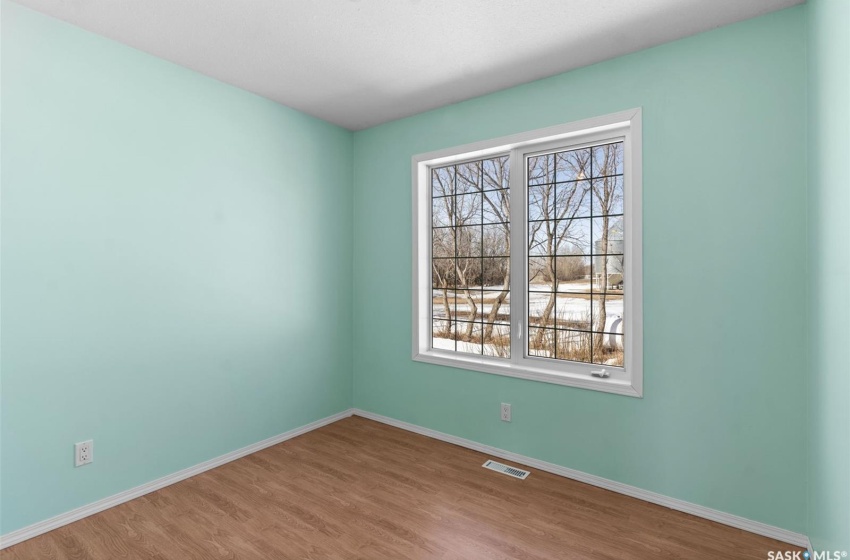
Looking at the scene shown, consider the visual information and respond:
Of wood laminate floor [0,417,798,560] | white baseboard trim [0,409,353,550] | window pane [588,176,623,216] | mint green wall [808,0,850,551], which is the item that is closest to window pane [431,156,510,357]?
window pane [588,176,623,216]

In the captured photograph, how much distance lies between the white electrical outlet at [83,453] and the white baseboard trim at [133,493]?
238mm

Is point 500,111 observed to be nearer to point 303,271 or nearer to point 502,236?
point 502,236

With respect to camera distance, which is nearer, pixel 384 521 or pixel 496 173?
pixel 384 521

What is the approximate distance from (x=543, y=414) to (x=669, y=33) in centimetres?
238

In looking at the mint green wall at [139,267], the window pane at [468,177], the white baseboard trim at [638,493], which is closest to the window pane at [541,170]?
the window pane at [468,177]

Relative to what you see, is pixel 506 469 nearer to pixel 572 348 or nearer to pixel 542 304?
pixel 572 348

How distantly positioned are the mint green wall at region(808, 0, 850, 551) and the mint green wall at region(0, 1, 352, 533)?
3.18m

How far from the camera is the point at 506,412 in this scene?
302 cm

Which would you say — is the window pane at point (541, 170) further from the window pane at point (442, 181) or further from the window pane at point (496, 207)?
the window pane at point (442, 181)

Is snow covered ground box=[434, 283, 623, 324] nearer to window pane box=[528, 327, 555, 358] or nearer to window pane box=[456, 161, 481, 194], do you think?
window pane box=[528, 327, 555, 358]

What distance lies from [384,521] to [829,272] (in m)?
2.30

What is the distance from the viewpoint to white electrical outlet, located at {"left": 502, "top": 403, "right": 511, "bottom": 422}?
3006 millimetres

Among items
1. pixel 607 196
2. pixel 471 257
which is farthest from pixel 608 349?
pixel 471 257

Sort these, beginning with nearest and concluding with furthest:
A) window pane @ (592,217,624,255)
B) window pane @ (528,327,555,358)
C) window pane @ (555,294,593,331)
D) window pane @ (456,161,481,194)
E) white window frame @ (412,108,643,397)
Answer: white window frame @ (412,108,643,397), window pane @ (592,217,624,255), window pane @ (555,294,593,331), window pane @ (528,327,555,358), window pane @ (456,161,481,194)
